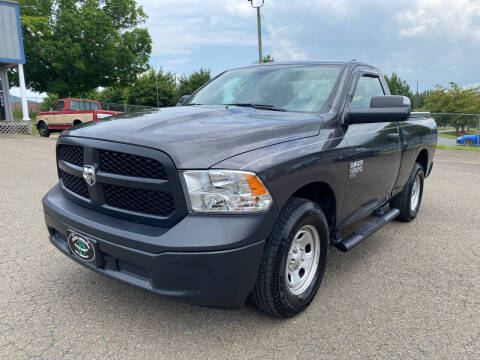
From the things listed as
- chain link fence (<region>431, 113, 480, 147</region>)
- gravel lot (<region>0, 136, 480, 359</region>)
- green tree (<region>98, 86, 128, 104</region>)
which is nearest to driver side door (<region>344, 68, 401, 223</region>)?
gravel lot (<region>0, 136, 480, 359</region>)

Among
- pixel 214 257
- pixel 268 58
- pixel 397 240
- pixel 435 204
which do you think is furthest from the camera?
pixel 268 58

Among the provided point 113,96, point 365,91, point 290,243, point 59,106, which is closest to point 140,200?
point 290,243

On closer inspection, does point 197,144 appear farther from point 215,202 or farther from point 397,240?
point 397,240

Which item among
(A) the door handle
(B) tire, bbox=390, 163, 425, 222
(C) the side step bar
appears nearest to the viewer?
(C) the side step bar

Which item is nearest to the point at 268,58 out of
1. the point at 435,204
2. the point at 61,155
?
the point at 435,204

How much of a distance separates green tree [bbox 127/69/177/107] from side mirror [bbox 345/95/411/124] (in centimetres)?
4239

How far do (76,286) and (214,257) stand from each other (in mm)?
1594

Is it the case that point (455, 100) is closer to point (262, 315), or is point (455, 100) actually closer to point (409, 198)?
point (409, 198)

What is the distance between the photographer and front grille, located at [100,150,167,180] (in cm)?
207

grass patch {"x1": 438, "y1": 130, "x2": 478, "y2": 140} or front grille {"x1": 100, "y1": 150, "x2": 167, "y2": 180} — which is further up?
front grille {"x1": 100, "y1": 150, "x2": 167, "y2": 180}

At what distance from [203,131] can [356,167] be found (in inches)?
53.4

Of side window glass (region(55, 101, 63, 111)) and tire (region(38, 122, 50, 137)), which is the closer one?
side window glass (region(55, 101, 63, 111))

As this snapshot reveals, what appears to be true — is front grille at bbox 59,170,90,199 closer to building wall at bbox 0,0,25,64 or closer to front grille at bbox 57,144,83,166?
front grille at bbox 57,144,83,166

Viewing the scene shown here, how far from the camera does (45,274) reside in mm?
3133
